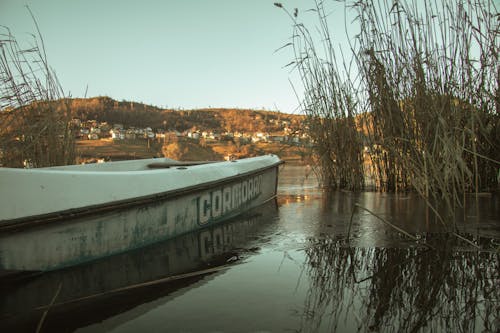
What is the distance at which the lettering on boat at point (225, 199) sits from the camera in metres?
2.83

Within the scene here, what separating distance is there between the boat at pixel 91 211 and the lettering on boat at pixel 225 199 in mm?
15

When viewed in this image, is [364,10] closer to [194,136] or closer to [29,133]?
[29,133]

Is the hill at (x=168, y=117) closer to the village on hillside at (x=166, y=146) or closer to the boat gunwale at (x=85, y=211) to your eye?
the village on hillside at (x=166, y=146)

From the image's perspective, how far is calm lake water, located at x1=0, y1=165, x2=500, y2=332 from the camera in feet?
4.00

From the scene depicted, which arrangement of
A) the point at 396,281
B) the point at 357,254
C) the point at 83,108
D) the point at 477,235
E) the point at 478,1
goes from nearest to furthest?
the point at 396,281 → the point at 357,254 → the point at 477,235 → the point at 478,1 → the point at 83,108

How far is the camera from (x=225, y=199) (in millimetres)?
3174

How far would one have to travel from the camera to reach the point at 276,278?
1.65 m

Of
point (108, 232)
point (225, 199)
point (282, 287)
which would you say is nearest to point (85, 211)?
point (108, 232)

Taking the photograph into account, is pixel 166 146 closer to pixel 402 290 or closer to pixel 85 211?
pixel 85 211

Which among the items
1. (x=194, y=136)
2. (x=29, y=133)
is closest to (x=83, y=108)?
(x=194, y=136)

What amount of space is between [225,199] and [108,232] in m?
1.26

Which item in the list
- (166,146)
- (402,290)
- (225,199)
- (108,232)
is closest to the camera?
(402,290)

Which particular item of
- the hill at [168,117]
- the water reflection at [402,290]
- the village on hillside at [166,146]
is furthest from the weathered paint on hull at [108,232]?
the hill at [168,117]

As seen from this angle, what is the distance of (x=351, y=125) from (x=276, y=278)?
2.98 m
